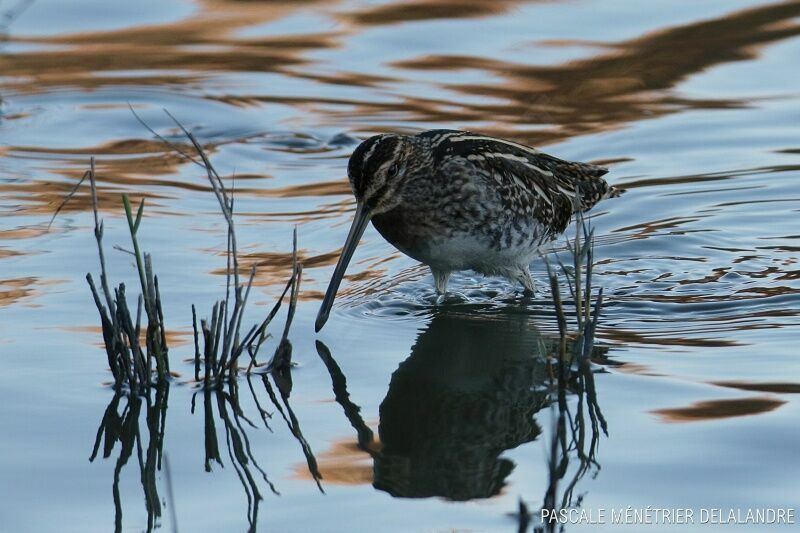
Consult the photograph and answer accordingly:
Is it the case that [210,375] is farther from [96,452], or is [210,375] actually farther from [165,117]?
[165,117]

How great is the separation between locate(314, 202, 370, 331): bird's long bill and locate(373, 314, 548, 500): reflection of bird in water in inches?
19.8

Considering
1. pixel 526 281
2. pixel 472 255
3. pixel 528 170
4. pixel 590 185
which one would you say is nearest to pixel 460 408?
pixel 472 255

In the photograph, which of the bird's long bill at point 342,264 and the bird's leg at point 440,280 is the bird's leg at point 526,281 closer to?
the bird's leg at point 440,280

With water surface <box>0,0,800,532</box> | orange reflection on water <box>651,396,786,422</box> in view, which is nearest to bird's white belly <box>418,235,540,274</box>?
water surface <box>0,0,800,532</box>

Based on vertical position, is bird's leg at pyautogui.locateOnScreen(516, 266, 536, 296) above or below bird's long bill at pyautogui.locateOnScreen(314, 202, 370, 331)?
below

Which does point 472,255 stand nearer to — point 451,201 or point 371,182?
point 451,201

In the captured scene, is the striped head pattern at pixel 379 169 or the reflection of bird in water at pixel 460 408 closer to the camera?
the reflection of bird in water at pixel 460 408

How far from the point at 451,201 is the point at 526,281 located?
778 mm

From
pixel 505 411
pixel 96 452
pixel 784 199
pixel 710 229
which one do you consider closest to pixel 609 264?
pixel 710 229

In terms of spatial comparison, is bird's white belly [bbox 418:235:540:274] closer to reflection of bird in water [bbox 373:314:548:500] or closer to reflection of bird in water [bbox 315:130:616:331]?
reflection of bird in water [bbox 315:130:616:331]

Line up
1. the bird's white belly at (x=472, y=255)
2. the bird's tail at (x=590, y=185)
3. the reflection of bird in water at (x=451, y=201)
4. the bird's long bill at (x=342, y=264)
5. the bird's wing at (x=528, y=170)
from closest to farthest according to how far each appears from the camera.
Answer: the bird's long bill at (x=342, y=264), the reflection of bird in water at (x=451, y=201), the bird's white belly at (x=472, y=255), the bird's wing at (x=528, y=170), the bird's tail at (x=590, y=185)

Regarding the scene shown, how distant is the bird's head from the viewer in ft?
24.7

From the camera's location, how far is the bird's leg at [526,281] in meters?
8.49

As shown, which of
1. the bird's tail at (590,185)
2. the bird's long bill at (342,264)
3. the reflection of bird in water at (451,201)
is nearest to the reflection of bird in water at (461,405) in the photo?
the bird's long bill at (342,264)
